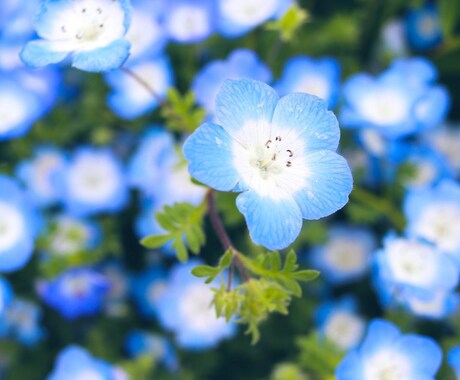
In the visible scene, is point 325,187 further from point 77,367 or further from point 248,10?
point 248,10

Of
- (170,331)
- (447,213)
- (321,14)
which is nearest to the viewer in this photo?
(447,213)

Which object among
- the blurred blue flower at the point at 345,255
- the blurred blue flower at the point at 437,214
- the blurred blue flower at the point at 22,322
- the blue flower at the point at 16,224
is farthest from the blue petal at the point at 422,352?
the blurred blue flower at the point at 22,322

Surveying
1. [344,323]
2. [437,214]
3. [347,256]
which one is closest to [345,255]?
[347,256]

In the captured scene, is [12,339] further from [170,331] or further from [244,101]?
[244,101]

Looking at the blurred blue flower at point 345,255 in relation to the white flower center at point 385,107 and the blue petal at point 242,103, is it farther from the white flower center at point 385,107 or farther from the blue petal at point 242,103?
the blue petal at point 242,103

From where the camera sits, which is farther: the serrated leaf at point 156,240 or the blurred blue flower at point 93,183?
the blurred blue flower at point 93,183

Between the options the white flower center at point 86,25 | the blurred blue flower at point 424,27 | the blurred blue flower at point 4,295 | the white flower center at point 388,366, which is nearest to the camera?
the white flower center at point 86,25

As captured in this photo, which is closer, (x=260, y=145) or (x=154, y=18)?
(x=260, y=145)

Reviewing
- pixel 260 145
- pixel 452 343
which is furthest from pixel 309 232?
pixel 260 145
